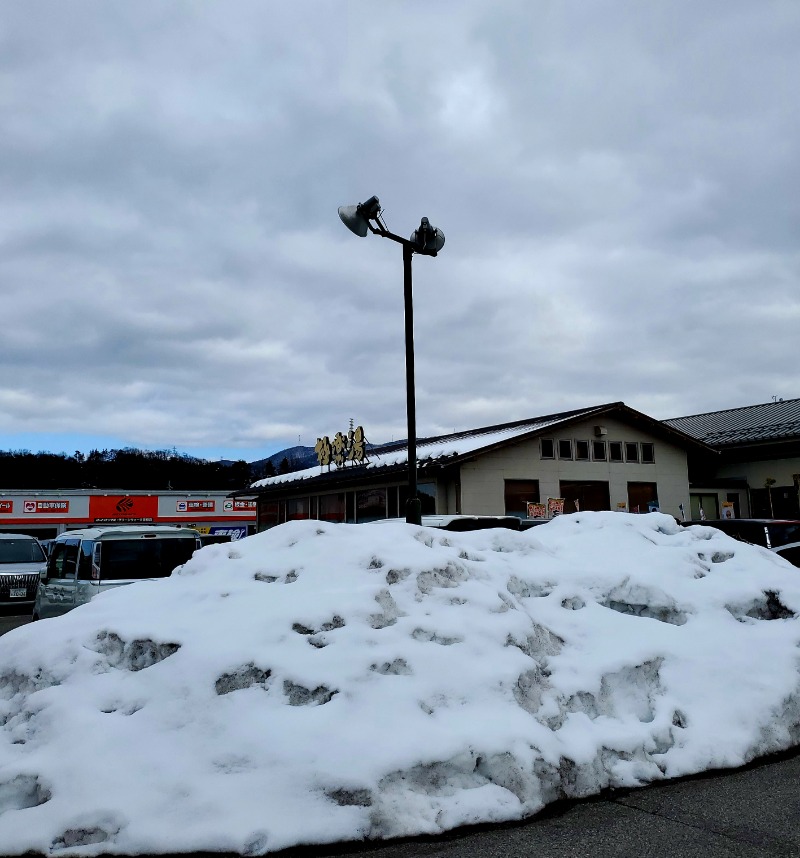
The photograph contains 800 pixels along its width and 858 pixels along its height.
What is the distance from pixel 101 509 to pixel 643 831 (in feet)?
170

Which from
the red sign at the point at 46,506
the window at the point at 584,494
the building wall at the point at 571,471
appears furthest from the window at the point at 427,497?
the red sign at the point at 46,506

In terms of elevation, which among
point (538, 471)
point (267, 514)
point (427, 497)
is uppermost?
point (538, 471)

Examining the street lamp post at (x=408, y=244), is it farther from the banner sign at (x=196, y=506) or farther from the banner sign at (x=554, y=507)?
the banner sign at (x=196, y=506)

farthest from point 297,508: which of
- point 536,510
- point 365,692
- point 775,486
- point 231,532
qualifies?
point 365,692

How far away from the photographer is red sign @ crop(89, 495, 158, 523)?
167ft

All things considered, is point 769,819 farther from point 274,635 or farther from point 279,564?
point 279,564

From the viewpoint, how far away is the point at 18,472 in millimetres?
83062

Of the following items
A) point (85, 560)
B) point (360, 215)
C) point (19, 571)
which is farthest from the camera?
point (19, 571)

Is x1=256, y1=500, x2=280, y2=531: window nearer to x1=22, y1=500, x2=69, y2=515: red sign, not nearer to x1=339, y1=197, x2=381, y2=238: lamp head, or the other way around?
x1=22, y1=500, x2=69, y2=515: red sign

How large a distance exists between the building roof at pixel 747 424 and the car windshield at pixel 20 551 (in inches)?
904

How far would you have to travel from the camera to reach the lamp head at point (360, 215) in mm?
10141

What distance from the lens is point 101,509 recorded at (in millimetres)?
51281

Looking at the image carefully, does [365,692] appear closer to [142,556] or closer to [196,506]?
[142,556]

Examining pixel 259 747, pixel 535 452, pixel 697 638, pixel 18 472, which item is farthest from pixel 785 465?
pixel 18 472
